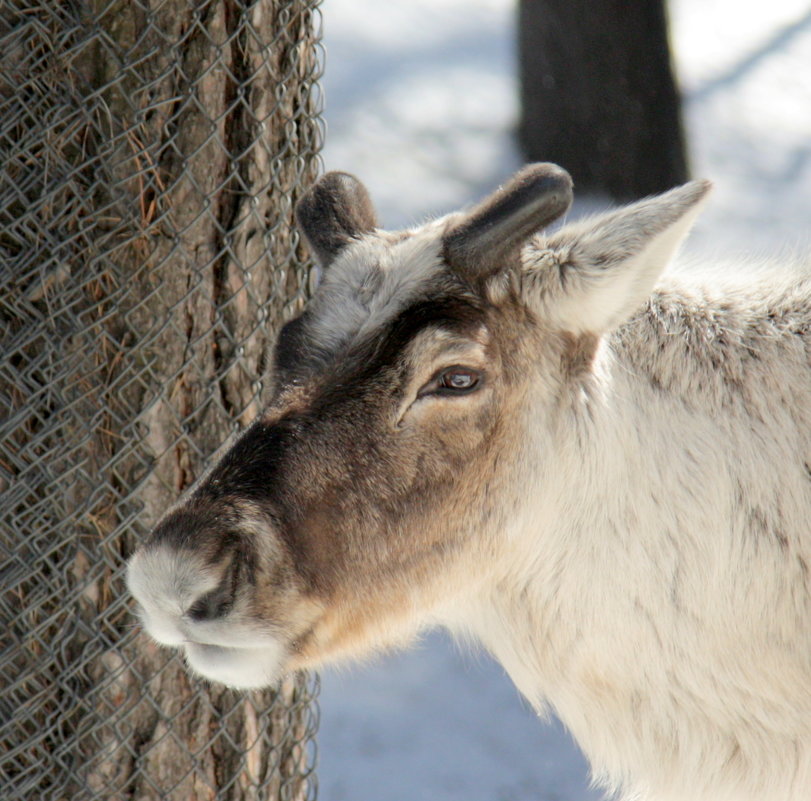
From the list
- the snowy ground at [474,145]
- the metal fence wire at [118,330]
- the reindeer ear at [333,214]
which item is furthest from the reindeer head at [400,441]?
the snowy ground at [474,145]

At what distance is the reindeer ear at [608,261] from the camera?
2.75 metres

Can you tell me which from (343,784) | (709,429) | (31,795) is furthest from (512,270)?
(343,784)

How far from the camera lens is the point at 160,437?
3830mm

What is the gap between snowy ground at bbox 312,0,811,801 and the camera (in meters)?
5.94

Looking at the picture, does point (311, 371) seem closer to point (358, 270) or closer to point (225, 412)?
point (358, 270)

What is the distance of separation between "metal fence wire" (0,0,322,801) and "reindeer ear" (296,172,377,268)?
22.4 inches

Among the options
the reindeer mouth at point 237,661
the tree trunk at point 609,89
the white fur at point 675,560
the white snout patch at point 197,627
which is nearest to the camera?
the white snout patch at point 197,627

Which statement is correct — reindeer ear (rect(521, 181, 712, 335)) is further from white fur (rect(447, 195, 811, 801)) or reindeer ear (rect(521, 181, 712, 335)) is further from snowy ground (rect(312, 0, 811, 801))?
snowy ground (rect(312, 0, 811, 801))

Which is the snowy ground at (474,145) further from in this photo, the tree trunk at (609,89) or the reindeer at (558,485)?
the reindeer at (558,485)

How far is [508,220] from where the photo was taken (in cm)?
282

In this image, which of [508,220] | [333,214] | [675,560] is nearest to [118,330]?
[333,214]

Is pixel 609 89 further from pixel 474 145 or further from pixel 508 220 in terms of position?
pixel 508 220

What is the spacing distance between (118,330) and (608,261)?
1.74 m

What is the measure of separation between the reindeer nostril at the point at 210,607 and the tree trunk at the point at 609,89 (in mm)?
7502
